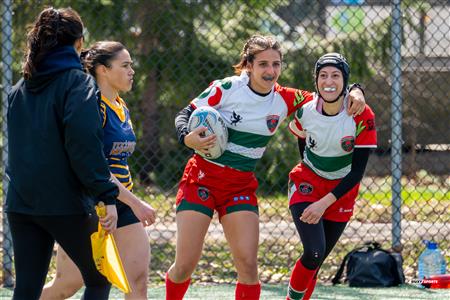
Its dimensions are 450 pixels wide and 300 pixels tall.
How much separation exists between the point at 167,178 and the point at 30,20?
103 inches

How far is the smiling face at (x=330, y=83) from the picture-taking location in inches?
207

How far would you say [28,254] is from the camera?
13.2ft

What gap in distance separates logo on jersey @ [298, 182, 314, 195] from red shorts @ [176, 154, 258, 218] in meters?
0.38

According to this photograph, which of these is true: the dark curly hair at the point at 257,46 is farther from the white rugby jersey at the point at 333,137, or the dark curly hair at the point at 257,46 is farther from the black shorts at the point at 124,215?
the black shorts at the point at 124,215

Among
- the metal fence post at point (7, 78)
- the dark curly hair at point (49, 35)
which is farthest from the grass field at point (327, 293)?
the dark curly hair at point (49, 35)

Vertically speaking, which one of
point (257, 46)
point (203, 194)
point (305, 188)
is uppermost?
point (257, 46)

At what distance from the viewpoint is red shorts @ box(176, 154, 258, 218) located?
5184 mm

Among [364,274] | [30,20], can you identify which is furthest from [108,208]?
[30,20]

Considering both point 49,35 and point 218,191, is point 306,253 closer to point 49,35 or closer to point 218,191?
point 218,191

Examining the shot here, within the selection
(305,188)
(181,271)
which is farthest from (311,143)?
(181,271)

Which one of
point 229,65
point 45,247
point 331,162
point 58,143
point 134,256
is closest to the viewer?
point 58,143

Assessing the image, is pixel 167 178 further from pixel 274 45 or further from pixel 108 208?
pixel 108 208

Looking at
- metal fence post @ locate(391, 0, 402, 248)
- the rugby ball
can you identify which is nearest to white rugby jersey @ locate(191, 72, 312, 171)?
the rugby ball

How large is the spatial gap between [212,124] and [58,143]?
136cm
